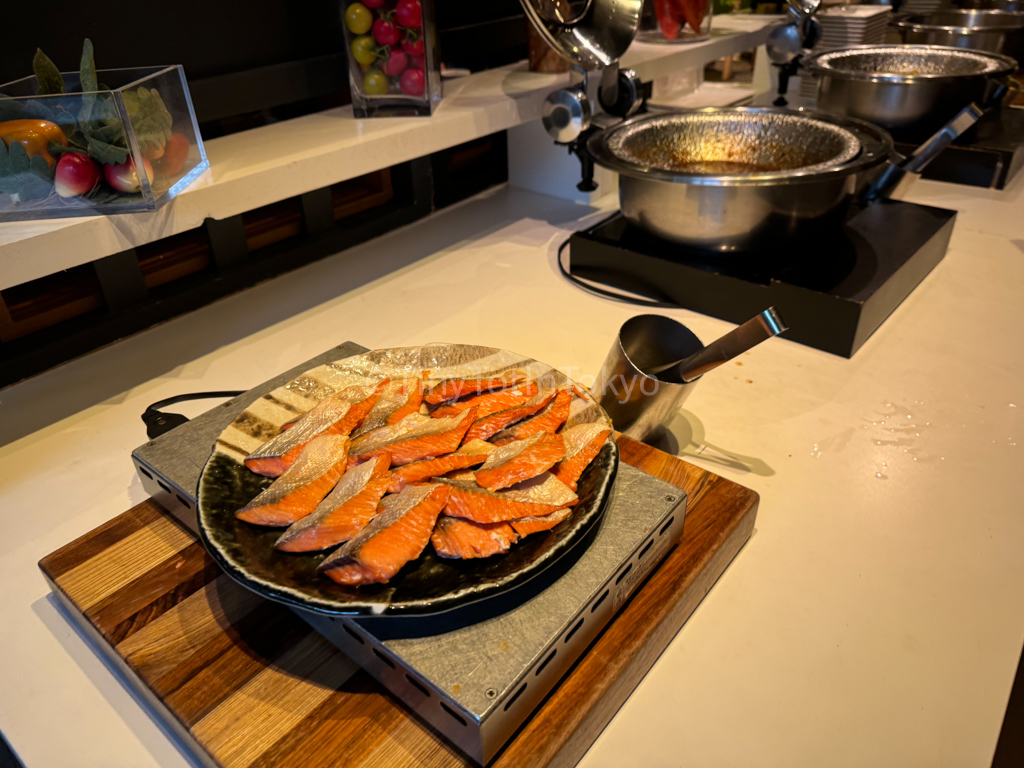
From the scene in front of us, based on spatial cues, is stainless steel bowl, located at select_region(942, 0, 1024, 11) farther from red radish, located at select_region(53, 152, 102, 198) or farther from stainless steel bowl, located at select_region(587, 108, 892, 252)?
red radish, located at select_region(53, 152, 102, 198)

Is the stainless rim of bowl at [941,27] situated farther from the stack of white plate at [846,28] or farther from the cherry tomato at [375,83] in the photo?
the cherry tomato at [375,83]

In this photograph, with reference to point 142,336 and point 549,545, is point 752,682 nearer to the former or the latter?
point 549,545

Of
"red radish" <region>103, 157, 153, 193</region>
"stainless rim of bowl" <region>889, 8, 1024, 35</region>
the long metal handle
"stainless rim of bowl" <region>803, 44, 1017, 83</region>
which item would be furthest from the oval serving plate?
"stainless rim of bowl" <region>889, 8, 1024, 35</region>

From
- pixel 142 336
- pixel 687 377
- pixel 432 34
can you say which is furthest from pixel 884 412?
pixel 142 336

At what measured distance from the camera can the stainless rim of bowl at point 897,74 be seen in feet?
5.13

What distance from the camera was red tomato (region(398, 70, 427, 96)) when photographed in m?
1.15

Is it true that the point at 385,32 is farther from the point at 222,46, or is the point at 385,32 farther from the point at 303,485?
the point at 303,485

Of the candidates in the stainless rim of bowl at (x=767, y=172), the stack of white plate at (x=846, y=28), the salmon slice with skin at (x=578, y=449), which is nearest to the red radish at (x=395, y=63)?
the stainless rim of bowl at (x=767, y=172)

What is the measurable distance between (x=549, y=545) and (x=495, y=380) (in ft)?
0.75

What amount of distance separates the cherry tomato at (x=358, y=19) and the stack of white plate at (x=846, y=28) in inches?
61.1

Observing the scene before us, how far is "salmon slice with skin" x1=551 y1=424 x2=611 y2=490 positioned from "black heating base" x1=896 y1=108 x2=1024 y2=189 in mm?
1360

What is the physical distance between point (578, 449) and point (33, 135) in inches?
25.9

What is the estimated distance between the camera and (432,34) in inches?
45.3

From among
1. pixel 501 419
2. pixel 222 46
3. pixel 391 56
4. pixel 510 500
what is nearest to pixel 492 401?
pixel 501 419
